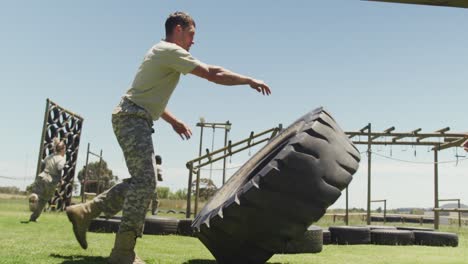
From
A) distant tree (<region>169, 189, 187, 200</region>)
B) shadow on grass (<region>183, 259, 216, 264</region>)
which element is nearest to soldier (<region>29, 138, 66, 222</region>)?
shadow on grass (<region>183, 259, 216, 264</region>)

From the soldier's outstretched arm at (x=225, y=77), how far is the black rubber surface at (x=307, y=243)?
73.5 inches

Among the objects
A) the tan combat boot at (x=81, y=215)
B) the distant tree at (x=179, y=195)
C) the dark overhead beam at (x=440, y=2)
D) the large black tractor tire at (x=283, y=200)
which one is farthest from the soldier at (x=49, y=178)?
the distant tree at (x=179, y=195)

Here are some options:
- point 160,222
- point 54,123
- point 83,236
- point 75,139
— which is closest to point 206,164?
point 160,222

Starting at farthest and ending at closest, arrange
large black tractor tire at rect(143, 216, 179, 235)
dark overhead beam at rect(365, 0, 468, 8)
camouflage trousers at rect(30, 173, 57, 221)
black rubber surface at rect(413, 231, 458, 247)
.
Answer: camouflage trousers at rect(30, 173, 57, 221) < black rubber surface at rect(413, 231, 458, 247) < large black tractor tire at rect(143, 216, 179, 235) < dark overhead beam at rect(365, 0, 468, 8)

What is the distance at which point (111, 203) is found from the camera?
11.5ft

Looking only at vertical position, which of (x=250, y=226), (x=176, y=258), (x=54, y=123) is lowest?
(x=176, y=258)

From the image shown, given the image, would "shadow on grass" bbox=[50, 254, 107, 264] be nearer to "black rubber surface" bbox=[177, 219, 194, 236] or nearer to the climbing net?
"black rubber surface" bbox=[177, 219, 194, 236]

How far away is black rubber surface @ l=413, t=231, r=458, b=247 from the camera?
7.07 metres

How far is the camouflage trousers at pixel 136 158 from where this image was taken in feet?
10.1

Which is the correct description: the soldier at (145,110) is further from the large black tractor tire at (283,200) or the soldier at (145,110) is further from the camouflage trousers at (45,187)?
the camouflage trousers at (45,187)

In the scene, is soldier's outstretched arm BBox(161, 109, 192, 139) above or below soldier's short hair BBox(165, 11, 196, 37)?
below

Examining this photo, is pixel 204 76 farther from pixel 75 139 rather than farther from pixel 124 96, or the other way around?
pixel 75 139

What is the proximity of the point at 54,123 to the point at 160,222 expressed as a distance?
386 inches

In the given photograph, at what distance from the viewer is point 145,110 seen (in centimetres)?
323
